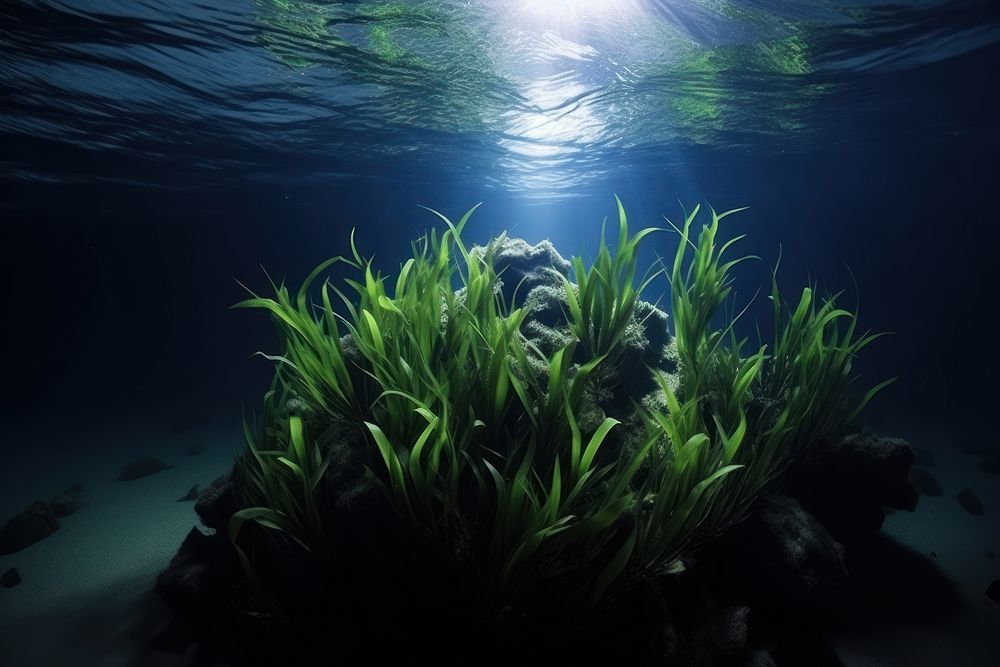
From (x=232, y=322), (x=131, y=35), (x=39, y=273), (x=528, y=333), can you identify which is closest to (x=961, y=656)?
(x=528, y=333)

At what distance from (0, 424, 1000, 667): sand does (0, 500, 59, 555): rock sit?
0.14m

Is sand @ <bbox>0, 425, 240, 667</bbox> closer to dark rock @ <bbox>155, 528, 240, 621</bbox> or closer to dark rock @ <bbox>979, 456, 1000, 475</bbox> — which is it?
dark rock @ <bbox>155, 528, 240, 621</bbox>

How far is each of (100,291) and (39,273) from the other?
14.6ft

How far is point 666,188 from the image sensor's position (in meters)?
23.9

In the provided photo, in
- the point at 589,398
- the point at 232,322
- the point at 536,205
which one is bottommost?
the point at 232,322

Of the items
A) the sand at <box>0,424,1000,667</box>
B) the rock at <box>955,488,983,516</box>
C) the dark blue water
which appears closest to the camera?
the sand at <box>0,424,1000,667</box>

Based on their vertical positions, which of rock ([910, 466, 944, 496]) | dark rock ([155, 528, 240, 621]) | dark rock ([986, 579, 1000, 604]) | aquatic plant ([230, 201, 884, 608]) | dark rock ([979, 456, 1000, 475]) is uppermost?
aquatic plant ([230, 201, 884, 608])

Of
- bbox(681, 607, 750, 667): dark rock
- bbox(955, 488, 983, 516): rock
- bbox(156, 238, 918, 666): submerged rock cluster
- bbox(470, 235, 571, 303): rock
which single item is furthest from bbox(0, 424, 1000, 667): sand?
bbox(470, 235, 571, 303): rock

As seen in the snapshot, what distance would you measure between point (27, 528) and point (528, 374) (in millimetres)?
7161

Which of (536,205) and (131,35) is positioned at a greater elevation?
(131,35)

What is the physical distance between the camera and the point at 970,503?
225 inches

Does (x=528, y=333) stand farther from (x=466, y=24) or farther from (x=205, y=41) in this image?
(x=205, y=41)

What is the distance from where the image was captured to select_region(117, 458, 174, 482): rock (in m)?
8.38

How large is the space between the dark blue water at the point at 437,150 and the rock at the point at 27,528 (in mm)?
6629
